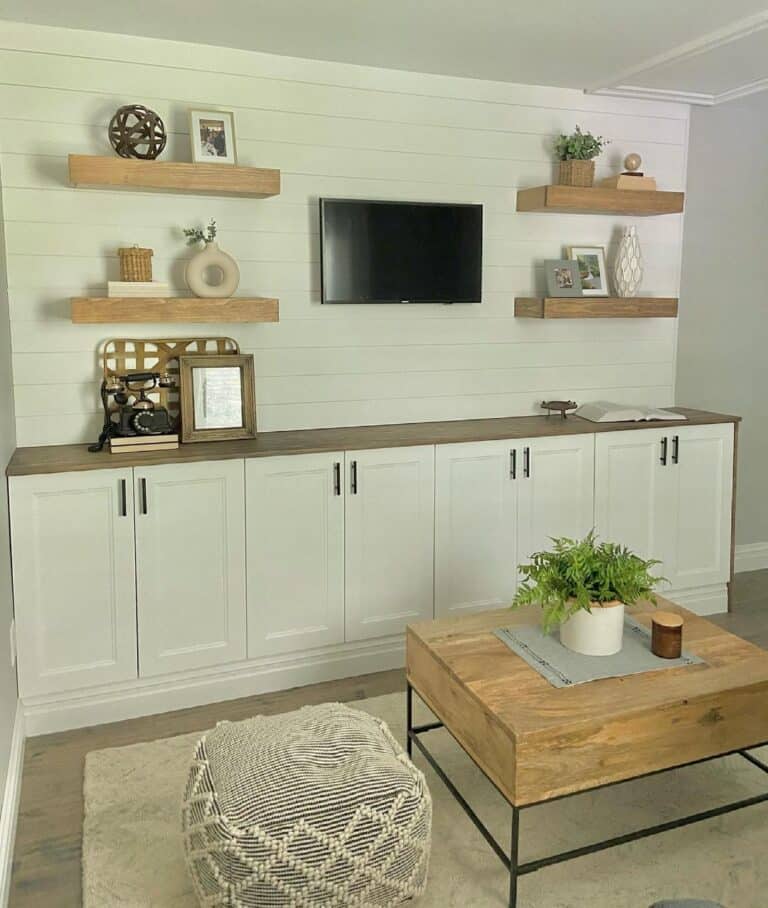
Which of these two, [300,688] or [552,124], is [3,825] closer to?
[300,688]

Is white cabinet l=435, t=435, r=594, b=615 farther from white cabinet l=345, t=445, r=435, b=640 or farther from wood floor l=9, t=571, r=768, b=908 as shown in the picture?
wood floor l=9, t=571, r=768, b=908

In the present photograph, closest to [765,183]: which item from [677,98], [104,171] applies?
[677,98]

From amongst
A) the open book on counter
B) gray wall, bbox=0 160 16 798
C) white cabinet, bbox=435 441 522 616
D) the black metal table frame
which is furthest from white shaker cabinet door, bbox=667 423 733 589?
gray wall, bbox=0 160 16 798

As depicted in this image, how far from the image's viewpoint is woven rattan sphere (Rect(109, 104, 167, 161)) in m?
3.22

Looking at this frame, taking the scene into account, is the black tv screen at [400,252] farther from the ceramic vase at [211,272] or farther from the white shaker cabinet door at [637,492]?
the white shaker cabinet door at [637,492]

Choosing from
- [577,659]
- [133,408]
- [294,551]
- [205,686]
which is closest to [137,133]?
[133,408]

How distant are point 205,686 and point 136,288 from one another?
150cm

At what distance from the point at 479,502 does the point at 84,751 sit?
1747 mm

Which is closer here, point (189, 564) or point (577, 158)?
point (189, 564)

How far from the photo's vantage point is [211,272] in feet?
11.5

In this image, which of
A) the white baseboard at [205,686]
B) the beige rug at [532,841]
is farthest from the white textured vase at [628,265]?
the beige rug at [532,841]

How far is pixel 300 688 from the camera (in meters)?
3.46

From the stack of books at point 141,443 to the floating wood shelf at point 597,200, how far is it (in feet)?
6.26

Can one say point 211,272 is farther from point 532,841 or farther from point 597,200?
point 532,841
